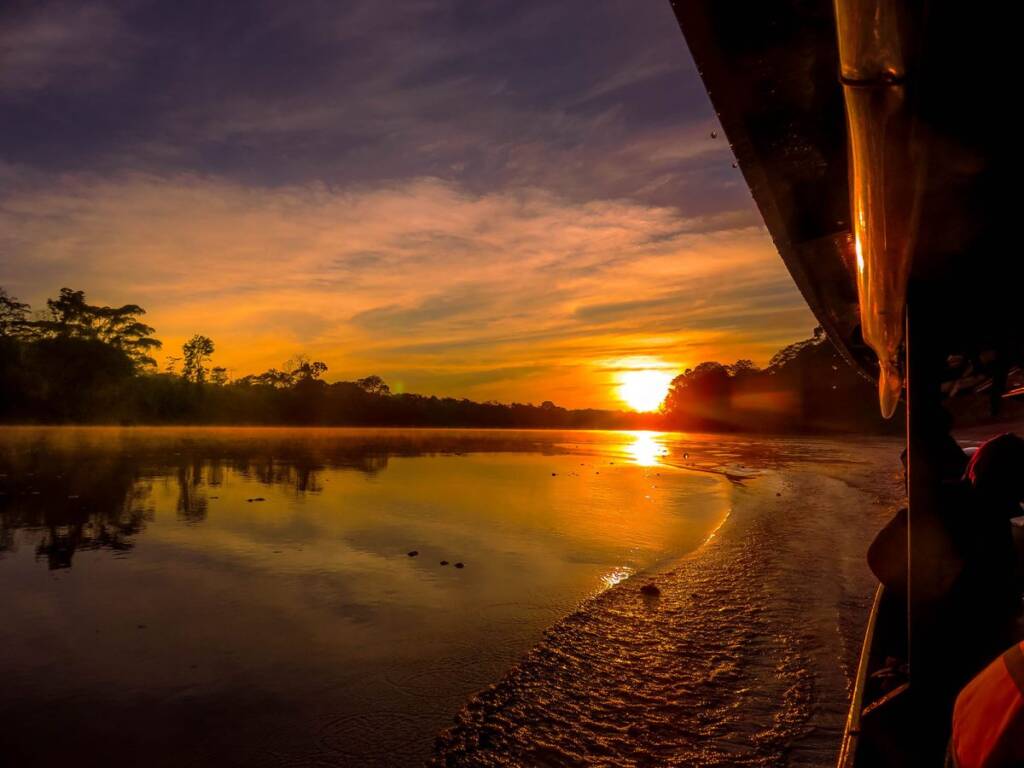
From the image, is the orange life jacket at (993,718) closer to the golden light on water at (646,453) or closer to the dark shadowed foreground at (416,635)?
the dark shadowed foreground at (416,635)

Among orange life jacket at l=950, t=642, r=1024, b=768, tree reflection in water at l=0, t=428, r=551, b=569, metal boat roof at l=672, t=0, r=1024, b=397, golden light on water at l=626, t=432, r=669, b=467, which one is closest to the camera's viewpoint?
orange life jacket at l=950, t=642, r=1024, b=768

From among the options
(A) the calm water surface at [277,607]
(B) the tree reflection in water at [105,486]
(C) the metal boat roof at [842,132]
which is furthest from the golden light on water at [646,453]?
(C) the metal boat roof at [842,132]

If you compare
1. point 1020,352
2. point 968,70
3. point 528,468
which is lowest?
point 528,468

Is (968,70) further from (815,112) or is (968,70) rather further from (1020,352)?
(1020,352)

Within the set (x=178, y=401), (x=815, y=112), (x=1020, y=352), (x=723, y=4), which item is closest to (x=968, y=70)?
(x=815, y=112)

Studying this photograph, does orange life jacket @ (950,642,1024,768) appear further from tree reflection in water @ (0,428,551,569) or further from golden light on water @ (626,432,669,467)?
golden light on water @ (626,432,669,467)

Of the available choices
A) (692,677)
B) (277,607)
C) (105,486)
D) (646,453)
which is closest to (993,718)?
(692,677)

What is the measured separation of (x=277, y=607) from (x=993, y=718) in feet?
24.7

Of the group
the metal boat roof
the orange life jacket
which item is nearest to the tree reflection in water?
the metal boat roof

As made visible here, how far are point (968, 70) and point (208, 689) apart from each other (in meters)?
6.50

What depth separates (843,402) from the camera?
77375 mm

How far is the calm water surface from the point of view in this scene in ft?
15.0

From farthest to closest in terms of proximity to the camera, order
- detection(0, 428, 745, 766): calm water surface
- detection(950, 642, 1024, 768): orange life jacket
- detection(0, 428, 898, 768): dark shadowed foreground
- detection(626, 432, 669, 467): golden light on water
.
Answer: detection(626, 432, 669, 467): golden light on water
detection(0, 428, 745, 766): calm water surface
detection(0, 428, 898, 768): dark shadowed foreground
detection(950, 642, 1024, 768): orange life jacket

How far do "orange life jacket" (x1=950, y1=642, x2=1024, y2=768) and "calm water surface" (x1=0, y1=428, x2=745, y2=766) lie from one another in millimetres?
3739
